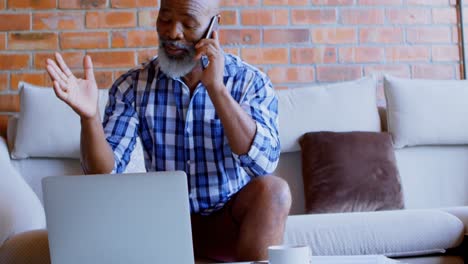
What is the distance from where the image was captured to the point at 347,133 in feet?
9.25

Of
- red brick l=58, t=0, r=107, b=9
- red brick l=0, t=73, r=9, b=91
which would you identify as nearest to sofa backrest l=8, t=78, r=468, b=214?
red brick l=0, t=73, r=9, b=91

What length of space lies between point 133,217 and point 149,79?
0.90 metres

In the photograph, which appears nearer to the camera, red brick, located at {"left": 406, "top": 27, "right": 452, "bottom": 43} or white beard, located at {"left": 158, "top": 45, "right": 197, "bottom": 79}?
white beard, located at {"left": 158, "top": 45, "right": 197, "bottom": 79}

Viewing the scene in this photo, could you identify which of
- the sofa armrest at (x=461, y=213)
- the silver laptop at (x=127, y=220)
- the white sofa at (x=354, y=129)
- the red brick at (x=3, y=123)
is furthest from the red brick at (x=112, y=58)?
the silver laptop at (x=127, y=220)

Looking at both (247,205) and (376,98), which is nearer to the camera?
(247,205)

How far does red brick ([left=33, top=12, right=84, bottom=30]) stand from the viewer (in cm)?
313

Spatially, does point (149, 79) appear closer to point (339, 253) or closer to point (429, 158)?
point (339, 253)

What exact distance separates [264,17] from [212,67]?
4.46 feet

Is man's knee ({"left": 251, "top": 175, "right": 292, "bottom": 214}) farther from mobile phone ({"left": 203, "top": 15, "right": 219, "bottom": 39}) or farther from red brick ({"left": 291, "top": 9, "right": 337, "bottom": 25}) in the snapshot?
red brick ({"left": 291, "top": 9, "right": 337, "bottom": 25})

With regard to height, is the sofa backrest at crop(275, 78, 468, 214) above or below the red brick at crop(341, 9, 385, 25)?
below

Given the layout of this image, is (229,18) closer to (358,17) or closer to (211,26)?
(358,17)

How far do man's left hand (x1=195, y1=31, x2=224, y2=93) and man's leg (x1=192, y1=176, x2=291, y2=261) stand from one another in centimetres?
27

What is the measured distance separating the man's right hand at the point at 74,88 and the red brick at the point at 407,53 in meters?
1.81

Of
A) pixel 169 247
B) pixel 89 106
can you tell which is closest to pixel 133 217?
pixel 169 247
